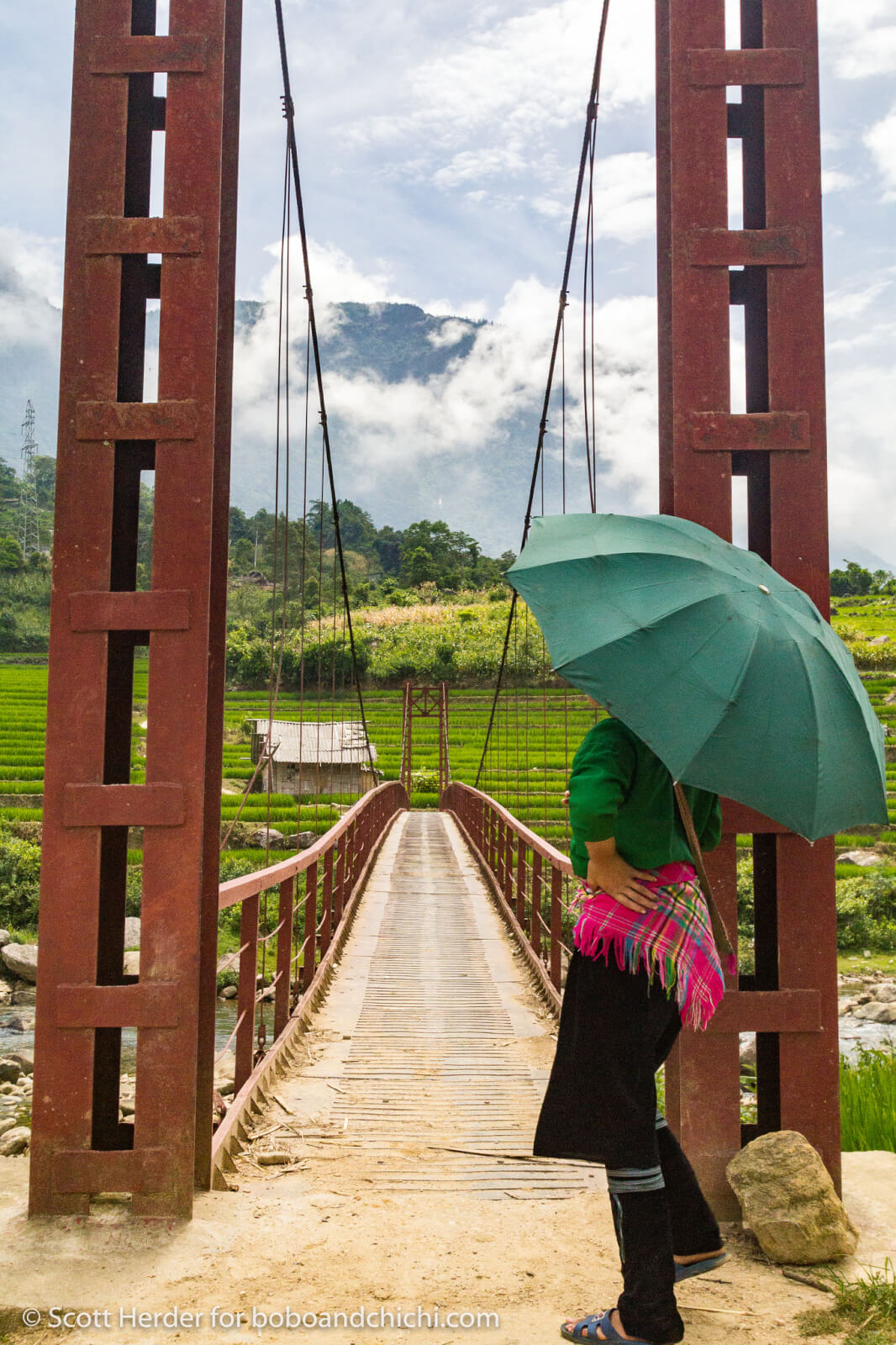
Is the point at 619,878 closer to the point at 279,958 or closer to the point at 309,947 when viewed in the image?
the point at 279,958

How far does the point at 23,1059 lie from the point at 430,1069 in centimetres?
Answer: 419

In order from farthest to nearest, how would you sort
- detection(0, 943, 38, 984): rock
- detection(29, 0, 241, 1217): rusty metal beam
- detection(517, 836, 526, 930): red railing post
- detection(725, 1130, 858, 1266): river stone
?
detection(0, 943, 38, 984): rock
detection(517, 836, 526, 930): red railing post
detection(29, 0, 241, 1217): rusty metal beam
detection(725, 1130, 858, 1266): river stone

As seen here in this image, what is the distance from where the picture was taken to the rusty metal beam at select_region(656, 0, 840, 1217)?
78.5 inches

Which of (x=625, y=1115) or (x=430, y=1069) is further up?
(x=625, y=1115)

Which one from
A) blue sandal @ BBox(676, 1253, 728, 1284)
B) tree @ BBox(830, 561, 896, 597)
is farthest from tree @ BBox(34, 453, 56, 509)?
blue sandal @ BBox(676, 1253, 728, 1284)

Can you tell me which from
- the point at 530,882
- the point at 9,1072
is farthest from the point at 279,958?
the point at 530,882

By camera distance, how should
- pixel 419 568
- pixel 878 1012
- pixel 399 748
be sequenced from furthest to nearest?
1. pixel 419 568
2. pixel 399 748
3. pixel 878 1012

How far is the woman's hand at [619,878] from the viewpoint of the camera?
1.48 meters

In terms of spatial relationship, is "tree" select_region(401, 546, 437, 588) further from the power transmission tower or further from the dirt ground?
the dirt ground

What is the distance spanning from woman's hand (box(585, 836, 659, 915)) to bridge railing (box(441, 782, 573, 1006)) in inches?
68.0

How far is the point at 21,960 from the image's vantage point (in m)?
9.70

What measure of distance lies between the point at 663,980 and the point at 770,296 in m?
1.41

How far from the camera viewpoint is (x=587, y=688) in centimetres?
134

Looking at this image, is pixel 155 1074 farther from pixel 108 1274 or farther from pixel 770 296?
pixel 770 296
